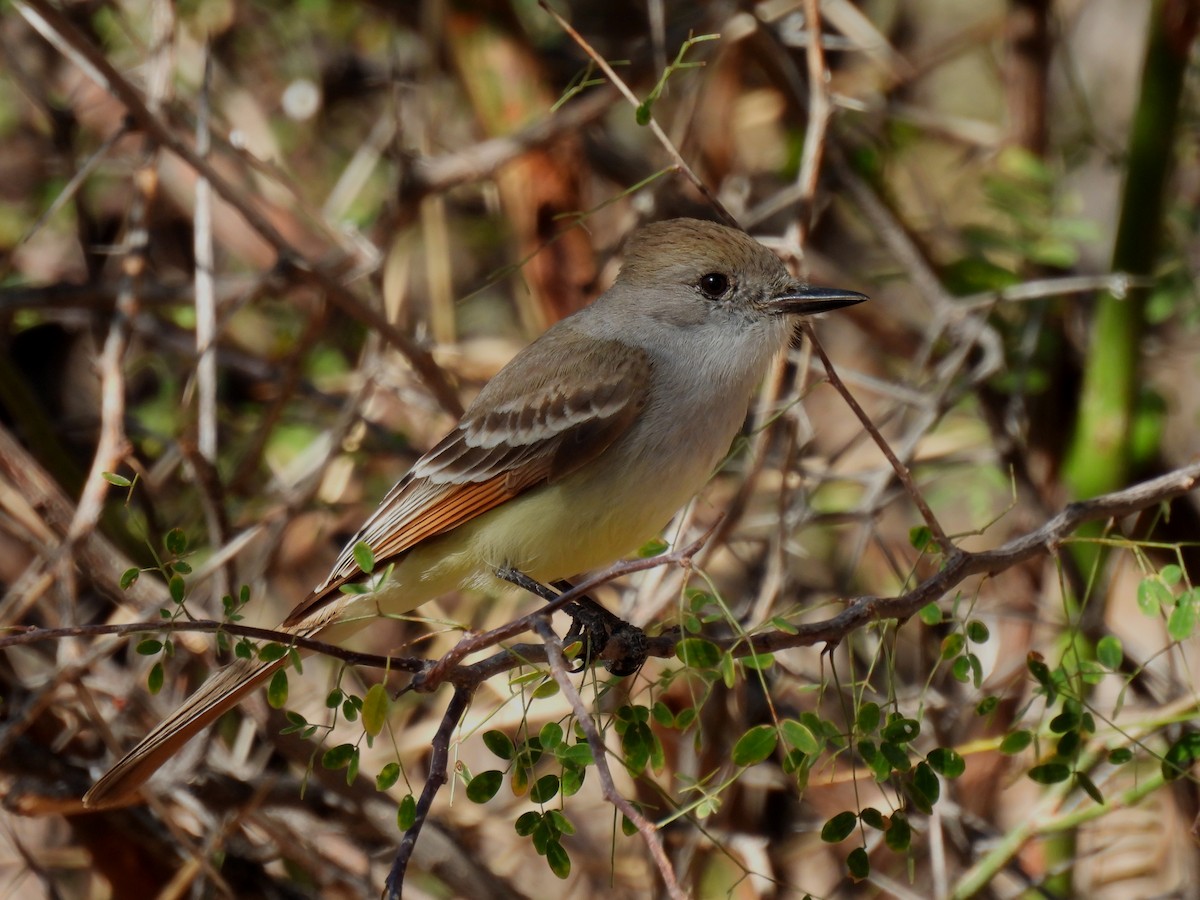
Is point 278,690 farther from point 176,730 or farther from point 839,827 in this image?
point 839,827

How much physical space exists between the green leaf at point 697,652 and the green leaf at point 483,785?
0.36 m

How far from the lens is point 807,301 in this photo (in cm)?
357

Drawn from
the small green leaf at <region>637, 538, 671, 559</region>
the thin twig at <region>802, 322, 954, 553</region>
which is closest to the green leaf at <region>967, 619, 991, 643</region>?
the thin twig at <region>802, 322, 954, 553</region>

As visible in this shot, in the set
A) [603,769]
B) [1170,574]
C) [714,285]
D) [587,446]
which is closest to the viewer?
[603,769]

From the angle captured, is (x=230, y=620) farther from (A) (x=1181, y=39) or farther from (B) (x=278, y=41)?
(B) (x=278, y=41)

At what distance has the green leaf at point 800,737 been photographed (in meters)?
2.14

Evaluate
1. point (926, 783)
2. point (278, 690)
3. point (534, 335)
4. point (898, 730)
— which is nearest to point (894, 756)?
point (898, 730)

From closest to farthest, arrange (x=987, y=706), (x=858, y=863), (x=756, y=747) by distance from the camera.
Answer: (x=756, y=747), (x=858, y=863), (x=987, y=706)

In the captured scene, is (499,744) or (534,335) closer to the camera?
(499,744)

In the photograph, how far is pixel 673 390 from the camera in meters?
3.51

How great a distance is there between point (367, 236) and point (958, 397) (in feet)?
6.69

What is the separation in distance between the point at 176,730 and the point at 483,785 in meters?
1.12

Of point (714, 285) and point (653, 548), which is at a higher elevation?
point (714, 285)

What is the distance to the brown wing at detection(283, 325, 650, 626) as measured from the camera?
349 centimetres
